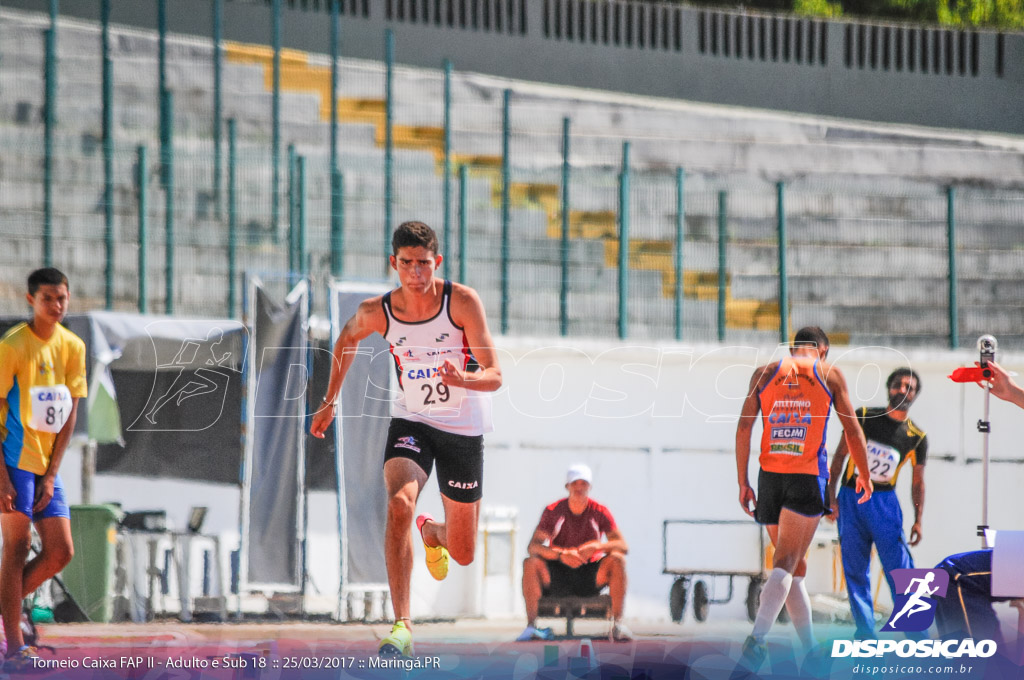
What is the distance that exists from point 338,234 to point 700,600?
3.67 metres

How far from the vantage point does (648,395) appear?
30.4 feet

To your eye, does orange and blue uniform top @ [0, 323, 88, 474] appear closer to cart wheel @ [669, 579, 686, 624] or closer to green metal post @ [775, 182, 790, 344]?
cart wheel @ [669, 579, 686, 624]

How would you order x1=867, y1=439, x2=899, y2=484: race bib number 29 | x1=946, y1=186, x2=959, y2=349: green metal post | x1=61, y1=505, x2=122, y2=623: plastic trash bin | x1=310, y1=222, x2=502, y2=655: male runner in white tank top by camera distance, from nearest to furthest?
1. x1=310, y1=222, x2=502, y2=655: male runner in white tank top
2. x1=867, y1=439, x2=899, y2=484: race bib number 29
3. x1=61, y1=505, x2=122, y2=623: plastic trash bin
4. x1=946, y1=186, x2=959, y2=349: green metal post

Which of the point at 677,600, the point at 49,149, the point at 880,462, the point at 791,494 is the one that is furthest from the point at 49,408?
the point at 880,462

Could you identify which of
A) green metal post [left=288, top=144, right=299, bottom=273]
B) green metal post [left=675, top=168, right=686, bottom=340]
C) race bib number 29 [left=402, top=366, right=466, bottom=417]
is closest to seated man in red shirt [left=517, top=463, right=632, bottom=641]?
race bib number 29 [left=402, top=366, right=466, bottom=417]

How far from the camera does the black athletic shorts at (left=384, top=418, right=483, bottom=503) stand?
643 centimetres

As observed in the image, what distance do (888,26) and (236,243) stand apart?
12218 millimetres

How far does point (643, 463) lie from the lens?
375 inches

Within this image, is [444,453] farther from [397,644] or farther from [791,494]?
[791,494]

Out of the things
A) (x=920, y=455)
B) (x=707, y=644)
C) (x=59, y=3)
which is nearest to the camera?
(x=707, y=644)

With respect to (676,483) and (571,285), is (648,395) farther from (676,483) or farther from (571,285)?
(571,285)

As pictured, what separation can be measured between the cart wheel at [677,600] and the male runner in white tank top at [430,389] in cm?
259

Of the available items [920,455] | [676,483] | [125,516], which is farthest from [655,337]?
[125,516]

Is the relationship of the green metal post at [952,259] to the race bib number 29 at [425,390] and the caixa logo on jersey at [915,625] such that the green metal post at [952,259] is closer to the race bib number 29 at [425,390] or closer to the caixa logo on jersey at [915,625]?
the caixa logo on jersey at [915,625]
